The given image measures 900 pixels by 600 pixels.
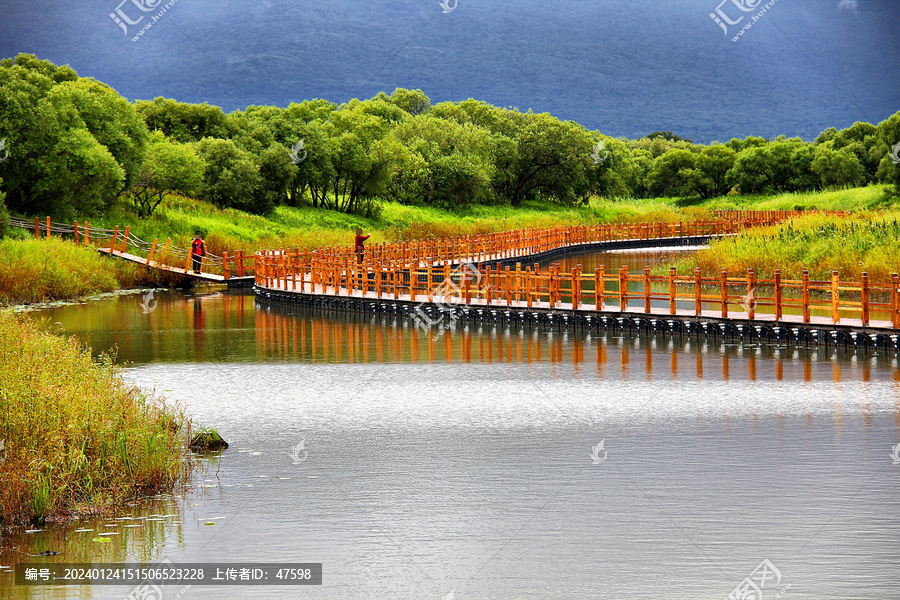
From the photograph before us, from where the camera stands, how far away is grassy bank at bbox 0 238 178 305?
3612cm

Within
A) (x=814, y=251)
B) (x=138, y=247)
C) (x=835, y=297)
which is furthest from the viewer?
(x=138, y=247)

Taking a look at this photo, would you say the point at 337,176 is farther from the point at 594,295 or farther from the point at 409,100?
the point at 409,100

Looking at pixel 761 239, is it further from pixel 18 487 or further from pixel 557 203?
pixel 557 203

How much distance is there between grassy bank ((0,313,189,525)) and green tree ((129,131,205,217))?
40198 millimetres

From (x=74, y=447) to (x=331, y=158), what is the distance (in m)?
57.4

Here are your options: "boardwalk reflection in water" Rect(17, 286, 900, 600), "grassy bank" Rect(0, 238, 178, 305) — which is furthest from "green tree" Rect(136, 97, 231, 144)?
"boardwalk reflection in water" Rect(17, 286, 900, 600)

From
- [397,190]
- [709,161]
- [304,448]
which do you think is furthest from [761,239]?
[709,161]

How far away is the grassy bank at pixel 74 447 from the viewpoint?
11133 millimetres

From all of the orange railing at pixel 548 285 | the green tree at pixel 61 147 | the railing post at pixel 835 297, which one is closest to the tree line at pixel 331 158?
the green tree at pixel 61 147

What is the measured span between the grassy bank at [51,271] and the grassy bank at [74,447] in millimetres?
23897

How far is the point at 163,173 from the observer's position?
173 ft

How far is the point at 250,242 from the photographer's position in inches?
2071

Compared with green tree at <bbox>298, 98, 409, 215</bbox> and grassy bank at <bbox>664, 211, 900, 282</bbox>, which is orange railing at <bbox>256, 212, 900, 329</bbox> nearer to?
grassy bank at <bbox>664, 211, 900, 282</bbox>

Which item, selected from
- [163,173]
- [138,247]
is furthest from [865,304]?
[163,173]
